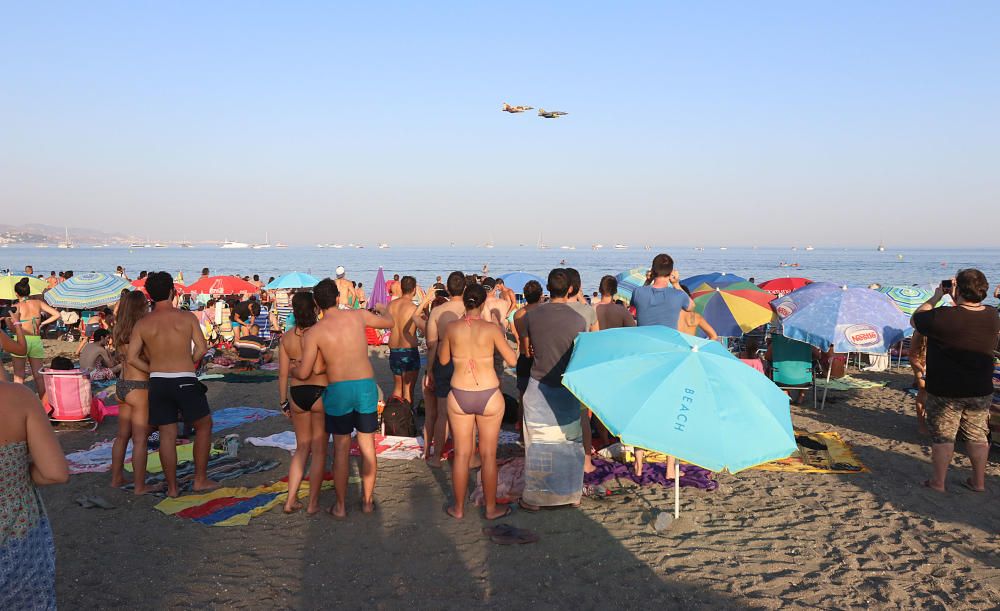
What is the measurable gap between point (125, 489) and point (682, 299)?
496 centimetres

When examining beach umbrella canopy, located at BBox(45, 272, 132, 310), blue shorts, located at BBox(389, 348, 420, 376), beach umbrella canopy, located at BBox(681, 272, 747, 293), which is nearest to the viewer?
blue shorts, located at BBox(389, 348, 420, 376)

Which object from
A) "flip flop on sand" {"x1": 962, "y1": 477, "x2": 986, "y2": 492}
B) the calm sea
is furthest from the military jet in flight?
the calm sea

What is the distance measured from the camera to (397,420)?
6926 mm

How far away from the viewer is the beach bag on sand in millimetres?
6922

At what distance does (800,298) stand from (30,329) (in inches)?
409

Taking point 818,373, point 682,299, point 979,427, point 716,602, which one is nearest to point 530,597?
point 716,602

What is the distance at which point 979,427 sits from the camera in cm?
508

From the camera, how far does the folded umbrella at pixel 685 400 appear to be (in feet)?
11.6

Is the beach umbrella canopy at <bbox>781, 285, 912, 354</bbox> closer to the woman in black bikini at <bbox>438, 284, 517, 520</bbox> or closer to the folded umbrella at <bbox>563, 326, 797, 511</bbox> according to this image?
the folded umbrella at <bbox>563, 326, 797, 511</bbox>

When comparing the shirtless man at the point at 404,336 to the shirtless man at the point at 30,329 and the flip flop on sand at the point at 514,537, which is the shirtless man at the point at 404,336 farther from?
the shirtless man at the point at 30,329

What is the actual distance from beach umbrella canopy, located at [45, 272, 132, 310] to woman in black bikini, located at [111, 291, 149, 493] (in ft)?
27.7

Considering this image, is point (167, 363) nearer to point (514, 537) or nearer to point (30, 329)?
point (514, 537)

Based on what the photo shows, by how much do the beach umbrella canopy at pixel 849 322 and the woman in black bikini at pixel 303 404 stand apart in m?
5.44

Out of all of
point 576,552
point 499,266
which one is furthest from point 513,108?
point 499,266
